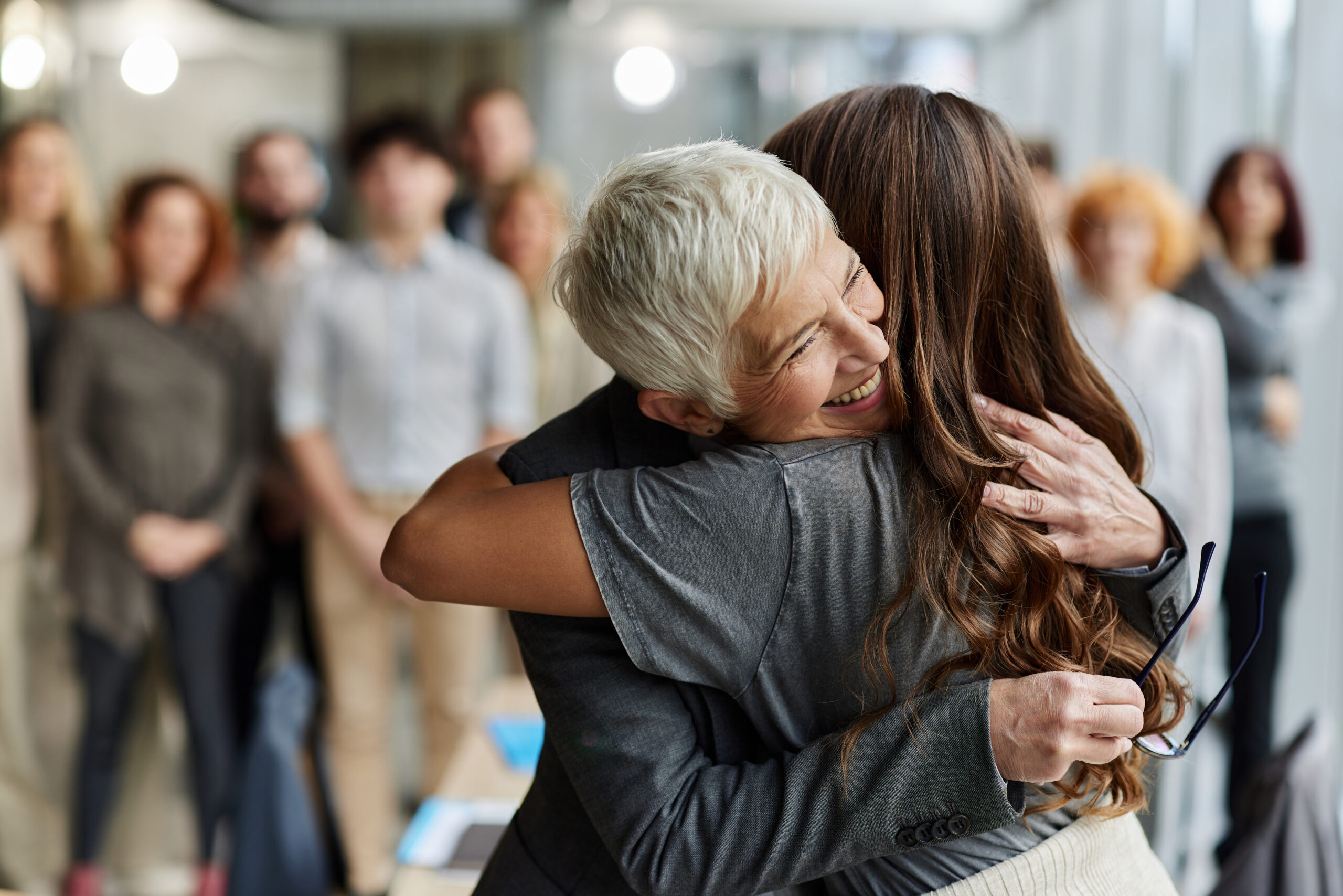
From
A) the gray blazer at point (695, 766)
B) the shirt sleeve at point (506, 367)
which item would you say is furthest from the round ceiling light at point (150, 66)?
the gray blazer at point (695, 766)

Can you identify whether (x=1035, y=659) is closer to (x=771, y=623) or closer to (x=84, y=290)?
(x=771, y=623)

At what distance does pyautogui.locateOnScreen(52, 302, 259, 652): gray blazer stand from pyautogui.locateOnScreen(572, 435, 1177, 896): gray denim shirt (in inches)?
96.7

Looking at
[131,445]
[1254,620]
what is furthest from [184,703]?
[1254,620]

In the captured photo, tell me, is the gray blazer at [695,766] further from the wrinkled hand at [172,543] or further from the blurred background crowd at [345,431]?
the wrinkled hand at [172,543]

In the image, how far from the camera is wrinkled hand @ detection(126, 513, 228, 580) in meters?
2.92

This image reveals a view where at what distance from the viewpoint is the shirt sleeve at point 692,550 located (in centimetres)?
86

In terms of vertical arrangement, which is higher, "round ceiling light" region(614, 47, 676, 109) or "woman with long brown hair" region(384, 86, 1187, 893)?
"round ceiling light" region(614, 47, 676, 109)

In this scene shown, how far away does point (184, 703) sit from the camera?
117 inches

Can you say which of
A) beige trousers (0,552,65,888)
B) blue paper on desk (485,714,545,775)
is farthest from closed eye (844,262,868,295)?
beige trousers (0,552,65,888)

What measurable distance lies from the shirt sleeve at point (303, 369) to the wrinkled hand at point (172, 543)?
1.11 feet

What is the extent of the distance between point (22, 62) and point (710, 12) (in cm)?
427

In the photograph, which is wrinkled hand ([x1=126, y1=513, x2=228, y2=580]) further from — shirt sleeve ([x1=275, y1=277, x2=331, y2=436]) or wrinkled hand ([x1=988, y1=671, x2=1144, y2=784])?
wrinkled hand ([x1=988, y1=671, x2=1144, y2=784])

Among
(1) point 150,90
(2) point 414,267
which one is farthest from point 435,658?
(1) point 150,90

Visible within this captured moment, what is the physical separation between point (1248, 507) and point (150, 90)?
6.32m
